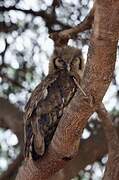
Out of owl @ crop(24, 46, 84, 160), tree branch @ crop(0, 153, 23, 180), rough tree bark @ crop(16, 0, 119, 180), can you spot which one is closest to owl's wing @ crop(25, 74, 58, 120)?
owl @ crop(24, 46, 84, 160)

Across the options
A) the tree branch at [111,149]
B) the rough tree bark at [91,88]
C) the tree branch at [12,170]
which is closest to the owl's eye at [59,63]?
the tree branch at [111,149]

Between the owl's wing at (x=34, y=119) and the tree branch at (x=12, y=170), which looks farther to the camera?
the tree branch at (x=12, y=170)

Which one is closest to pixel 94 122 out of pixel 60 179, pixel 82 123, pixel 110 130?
pixel 60 179

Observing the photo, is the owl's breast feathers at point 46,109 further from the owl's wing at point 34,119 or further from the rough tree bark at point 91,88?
the rough tree bark at point 91,88

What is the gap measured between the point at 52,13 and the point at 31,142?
1.60m

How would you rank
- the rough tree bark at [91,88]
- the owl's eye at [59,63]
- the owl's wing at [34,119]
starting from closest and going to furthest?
the rough tree bark at [91,88], the owl's wing at [34,119], the owl's eye at [59,63]

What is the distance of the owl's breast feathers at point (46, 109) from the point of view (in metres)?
2.18

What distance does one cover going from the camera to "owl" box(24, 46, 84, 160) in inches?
85.7

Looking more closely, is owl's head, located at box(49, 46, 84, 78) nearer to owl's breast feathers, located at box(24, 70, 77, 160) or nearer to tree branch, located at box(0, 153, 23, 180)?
owl's breast feathers, located at box(24, 70, 77, 160)

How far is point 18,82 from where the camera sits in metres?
3.81

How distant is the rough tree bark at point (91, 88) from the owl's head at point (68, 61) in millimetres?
373

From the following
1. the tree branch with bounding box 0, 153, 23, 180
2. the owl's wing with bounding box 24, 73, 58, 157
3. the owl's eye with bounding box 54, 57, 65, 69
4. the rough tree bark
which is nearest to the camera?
the rough tree bark

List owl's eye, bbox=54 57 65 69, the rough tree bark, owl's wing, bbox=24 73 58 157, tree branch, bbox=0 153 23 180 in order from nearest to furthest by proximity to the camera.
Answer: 1. the rough tree bark
2. owl's wing, bbox=24 73 58 157
3. owl's eye, bbox=54 57 65 69
4. tree branch, bbox=0 153 23 180

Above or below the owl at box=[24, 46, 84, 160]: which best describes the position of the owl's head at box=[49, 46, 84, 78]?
above
